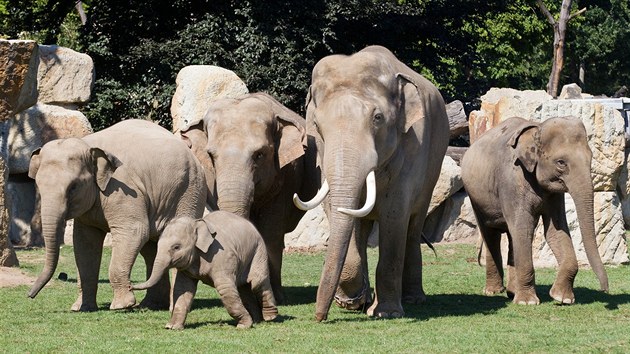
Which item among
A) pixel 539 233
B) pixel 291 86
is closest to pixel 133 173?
pixel 539 233

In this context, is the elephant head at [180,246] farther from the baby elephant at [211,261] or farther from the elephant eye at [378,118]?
the elephant eye at [378,118]

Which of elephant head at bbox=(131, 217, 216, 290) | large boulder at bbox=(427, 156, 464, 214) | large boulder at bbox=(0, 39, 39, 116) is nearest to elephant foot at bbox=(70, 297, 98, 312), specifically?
elephant head at bbox=(131, 217, 216, 290)

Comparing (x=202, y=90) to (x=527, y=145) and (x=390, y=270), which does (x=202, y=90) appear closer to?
(x=527, y=145)

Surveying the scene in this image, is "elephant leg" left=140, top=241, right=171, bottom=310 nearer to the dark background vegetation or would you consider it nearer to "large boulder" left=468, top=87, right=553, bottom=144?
"large boulder" left=468, top=87, right=553, bottom=144

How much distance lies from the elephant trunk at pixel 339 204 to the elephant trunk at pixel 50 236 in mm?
2336

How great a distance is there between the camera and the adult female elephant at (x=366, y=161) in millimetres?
10250

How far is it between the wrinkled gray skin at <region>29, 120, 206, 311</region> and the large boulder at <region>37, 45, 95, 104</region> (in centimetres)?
951

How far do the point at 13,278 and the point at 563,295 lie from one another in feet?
18.9

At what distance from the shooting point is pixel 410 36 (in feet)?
95.2

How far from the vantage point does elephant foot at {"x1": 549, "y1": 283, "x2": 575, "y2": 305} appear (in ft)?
40.5

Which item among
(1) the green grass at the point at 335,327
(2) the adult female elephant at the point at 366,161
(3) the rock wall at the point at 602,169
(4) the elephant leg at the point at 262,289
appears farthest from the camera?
(3) the rock wall at the point at 602,169

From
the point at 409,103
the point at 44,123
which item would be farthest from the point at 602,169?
the point at 44,123

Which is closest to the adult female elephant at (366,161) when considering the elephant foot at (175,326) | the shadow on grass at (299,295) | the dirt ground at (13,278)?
the elephant foot at (175,326)

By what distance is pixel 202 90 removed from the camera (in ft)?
68.4
